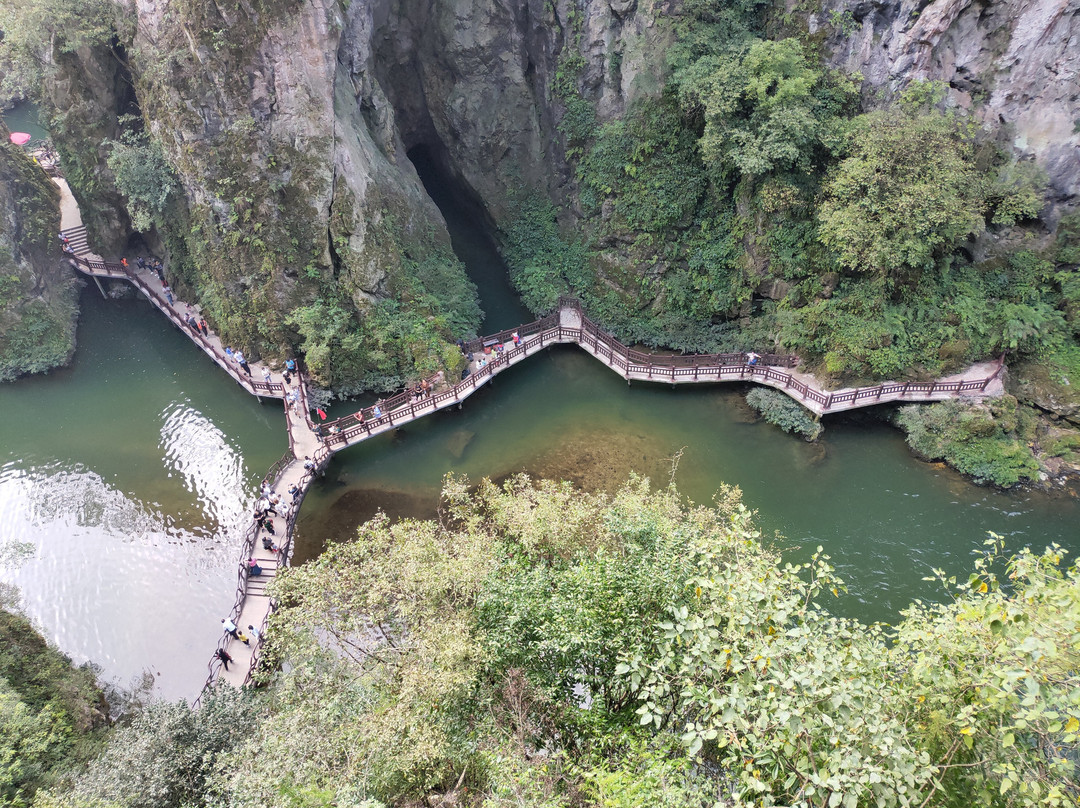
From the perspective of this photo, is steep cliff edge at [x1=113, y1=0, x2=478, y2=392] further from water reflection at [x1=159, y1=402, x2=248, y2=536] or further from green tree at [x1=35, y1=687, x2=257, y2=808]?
green tree at [x1=35, y1=687, x2=257, y2=808]

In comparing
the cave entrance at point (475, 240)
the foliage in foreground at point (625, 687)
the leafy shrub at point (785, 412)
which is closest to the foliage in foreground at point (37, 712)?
the foliage in foreground at point (625, 687)

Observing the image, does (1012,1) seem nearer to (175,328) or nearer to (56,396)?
(175,328)

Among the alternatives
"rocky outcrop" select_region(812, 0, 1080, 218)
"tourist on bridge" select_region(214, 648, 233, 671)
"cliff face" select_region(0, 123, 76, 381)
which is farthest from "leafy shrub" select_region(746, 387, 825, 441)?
"cliff face" select_region(0, 123, 76, 381)

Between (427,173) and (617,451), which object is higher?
(427,173)

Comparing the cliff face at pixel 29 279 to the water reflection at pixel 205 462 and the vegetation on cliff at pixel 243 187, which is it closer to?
the vegetation on cliff at pixel 243 187

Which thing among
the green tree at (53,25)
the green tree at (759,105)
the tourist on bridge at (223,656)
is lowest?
the tourist on bridge at (223,656)

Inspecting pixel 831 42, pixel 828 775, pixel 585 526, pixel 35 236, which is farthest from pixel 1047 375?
pixel 35 236
